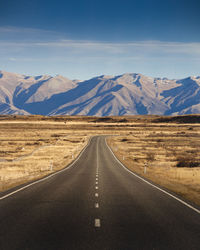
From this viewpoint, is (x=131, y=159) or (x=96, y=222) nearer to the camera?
(x=96, y=222)

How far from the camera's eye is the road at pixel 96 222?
26.2 feet

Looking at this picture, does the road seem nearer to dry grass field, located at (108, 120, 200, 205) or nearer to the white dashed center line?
the white dashed center line

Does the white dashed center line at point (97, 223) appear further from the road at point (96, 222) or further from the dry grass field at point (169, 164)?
the dry grass field at point (169, 164)

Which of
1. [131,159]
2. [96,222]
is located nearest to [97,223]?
[96,222]

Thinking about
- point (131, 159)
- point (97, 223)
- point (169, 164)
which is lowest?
point (97, 223)

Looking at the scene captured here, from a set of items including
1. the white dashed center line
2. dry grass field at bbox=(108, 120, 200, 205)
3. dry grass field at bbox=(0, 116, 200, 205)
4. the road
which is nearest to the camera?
the road

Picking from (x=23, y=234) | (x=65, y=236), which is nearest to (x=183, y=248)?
(x=65, y=236)

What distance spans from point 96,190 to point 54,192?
8.33 feet

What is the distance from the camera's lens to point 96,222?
399 inches

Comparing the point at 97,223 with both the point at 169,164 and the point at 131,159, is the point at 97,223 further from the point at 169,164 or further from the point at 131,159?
the point at 131,159

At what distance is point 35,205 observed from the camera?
12867 mm

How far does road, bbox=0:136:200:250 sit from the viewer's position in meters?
7.99

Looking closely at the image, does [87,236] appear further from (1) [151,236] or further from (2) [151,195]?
(2) [151,195]

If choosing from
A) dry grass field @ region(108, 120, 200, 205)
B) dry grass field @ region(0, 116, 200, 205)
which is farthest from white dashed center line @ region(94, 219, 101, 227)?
dry grass field @ region(0, 116, 200, 205)
